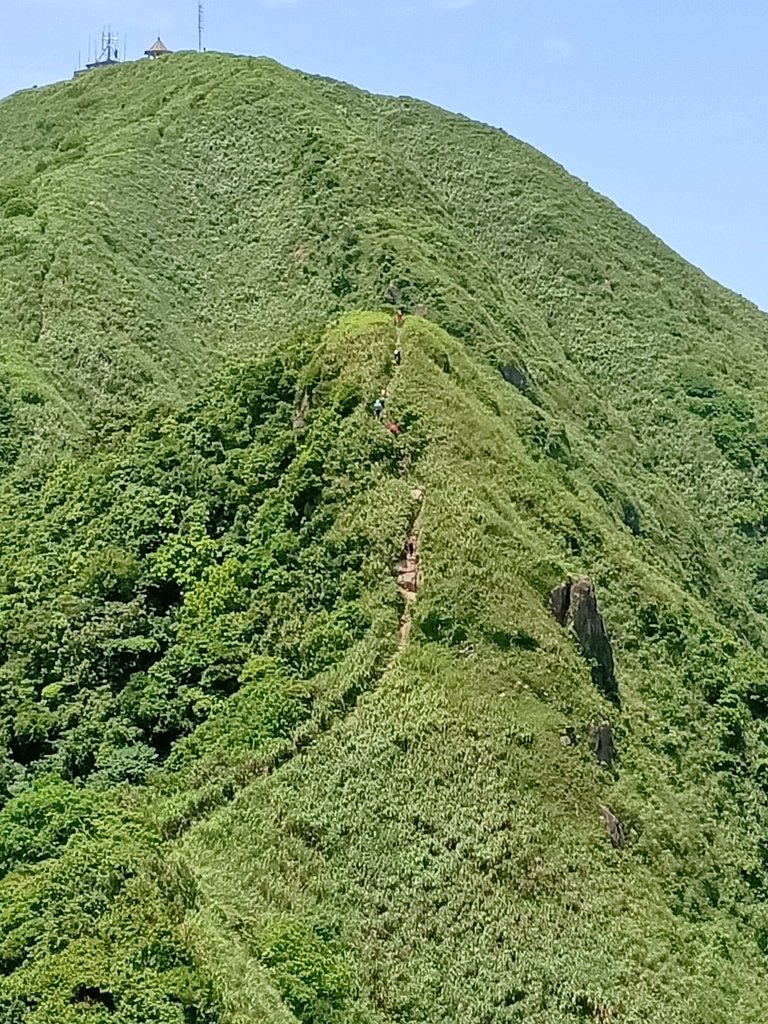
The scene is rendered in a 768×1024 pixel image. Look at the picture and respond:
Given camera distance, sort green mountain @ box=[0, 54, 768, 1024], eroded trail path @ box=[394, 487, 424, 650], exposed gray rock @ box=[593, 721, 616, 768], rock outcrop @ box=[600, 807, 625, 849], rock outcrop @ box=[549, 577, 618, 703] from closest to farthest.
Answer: green mountain @ box=[0, 54, 768, 1024] → rock outcrop @ box=[600, 807, 625, 849] → exposed gray rock @ box=[593, 721, 616, 768] → eroded trail path @ box=[394, 487, 424, 650] → rock outcrop @ box=[549, 577, 618, 703]

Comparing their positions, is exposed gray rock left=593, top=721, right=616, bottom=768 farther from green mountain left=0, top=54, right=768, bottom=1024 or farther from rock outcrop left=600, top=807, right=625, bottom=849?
rock outcrop left=600, top=807, right=625, bottom=849

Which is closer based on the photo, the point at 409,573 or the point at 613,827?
the point at 613,827

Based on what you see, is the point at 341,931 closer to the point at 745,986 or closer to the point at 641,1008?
the point at 641,1008

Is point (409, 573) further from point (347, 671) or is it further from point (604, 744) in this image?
point (604, 744)

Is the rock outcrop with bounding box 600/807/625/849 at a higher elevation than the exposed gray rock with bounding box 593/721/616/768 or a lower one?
lower

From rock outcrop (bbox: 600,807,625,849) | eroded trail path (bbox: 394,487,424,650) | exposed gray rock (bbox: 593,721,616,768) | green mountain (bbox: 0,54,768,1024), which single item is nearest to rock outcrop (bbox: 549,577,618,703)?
green mountain (bbox: 0,54,768,1024)

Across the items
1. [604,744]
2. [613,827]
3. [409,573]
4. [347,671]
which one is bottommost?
[613,827]

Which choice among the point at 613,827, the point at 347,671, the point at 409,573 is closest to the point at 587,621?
the point at 409,573
